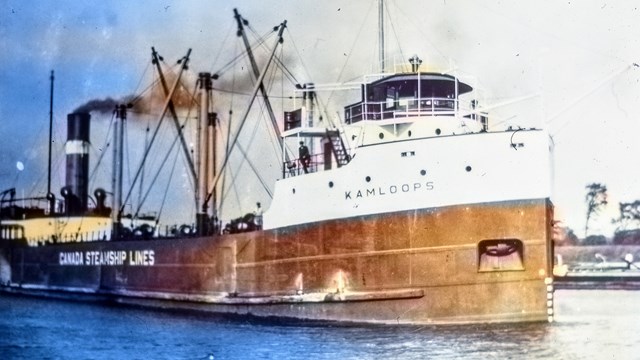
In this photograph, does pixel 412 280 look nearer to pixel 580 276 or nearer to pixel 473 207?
pixel 473 207

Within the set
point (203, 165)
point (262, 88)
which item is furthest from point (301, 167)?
point (203, 165)

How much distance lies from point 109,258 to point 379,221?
23.5ft

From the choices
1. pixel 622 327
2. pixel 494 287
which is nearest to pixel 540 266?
pixel 494 287

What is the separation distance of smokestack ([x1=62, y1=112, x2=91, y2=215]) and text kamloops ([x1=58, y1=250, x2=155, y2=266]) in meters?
1.18

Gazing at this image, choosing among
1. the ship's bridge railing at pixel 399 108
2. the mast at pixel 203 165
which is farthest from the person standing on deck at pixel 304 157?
the mast at pixel 203 165

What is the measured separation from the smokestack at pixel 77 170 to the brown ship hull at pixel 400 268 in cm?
433

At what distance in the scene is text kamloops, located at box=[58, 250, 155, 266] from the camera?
15025 millimetres

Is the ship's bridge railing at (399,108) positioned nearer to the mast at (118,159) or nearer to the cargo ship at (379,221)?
the cargo ship at (379,221)

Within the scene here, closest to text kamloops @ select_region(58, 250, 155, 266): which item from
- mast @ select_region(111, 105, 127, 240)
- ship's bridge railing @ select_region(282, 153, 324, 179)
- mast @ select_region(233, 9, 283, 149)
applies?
mast @ select_region(111, 105, 127, 240)

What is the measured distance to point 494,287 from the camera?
10438 mm

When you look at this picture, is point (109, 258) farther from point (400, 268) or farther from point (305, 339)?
point (400, 268)

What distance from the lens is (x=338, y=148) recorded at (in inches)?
492

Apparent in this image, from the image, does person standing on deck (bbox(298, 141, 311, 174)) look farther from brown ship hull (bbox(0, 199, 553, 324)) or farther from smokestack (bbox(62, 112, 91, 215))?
smokestack (bbox(62, 112, 91, 215))

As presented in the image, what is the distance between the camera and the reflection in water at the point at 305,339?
934cm
